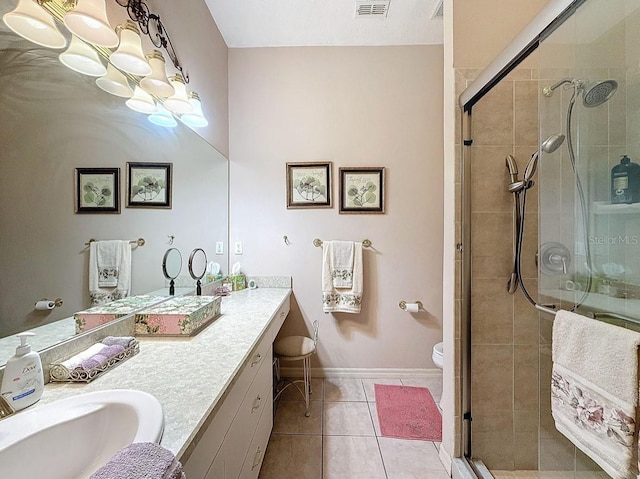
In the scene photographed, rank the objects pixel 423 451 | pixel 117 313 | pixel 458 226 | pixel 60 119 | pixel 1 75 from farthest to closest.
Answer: pixel 423 451 < pixel 458 226 < pixel 117 313 < pixel 60 119 < pixel 1 75

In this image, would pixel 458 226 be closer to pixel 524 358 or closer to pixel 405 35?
pixel 524 358

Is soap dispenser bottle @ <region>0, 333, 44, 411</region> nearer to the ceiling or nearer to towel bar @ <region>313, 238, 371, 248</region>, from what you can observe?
towel bar @ <region>313, 238, 371, 248</region>

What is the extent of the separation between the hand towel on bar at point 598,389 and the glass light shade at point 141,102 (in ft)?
6.41

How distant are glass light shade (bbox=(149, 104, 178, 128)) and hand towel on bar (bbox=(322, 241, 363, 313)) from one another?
4.48 ft

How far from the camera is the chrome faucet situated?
0.62m

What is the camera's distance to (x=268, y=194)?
2301mm

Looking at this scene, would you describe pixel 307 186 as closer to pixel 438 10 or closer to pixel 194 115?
pixel 194 115

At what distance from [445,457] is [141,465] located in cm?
164

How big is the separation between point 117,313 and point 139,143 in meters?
0.81

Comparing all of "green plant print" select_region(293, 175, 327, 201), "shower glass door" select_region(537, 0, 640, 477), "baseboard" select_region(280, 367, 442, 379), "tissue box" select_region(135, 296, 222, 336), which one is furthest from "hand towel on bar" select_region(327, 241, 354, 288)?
"shower glass door" select_region(537, 0, 640, 477)

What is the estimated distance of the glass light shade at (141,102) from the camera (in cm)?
123

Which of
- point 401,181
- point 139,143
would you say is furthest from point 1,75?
point 401,181

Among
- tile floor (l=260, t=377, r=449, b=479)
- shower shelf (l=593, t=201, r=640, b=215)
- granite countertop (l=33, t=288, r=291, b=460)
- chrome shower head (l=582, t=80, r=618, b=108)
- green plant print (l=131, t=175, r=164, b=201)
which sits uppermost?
chrome shower head (l=582, t=80, r=618, b=108)

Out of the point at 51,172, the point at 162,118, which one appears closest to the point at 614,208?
the point at 51,172
